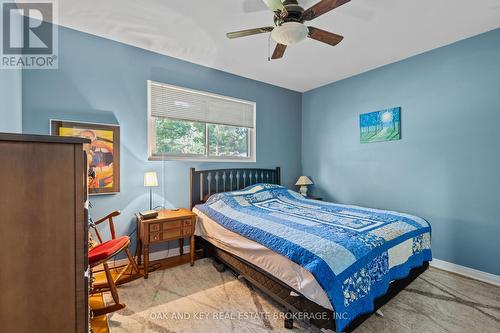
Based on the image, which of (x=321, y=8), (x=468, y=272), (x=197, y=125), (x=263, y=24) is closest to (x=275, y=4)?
(x=321, y=8)

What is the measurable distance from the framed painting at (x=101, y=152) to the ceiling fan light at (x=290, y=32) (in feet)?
7.08

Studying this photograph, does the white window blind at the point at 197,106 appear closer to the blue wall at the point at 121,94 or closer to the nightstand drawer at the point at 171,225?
the blue wall at the point at 121,94

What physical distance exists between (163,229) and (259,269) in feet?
4.21

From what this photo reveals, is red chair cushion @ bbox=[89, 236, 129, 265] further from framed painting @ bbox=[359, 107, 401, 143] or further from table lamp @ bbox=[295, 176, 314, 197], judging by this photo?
framed painting @ bbox=[359, 107, 401, 143]

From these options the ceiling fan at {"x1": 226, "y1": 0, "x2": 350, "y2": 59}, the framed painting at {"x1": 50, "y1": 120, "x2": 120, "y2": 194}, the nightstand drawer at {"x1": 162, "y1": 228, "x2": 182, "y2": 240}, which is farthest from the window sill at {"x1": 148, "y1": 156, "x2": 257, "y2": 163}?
the ceiling fan at {"x1": 226, "y1": 0, "x2": 350, "y2": 59}

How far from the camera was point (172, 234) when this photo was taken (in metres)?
2.76

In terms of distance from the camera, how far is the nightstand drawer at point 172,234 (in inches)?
107

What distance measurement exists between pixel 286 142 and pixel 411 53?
7.65ft

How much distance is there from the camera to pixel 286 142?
15.1 feet

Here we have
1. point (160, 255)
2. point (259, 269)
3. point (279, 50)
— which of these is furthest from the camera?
point (160, 255)

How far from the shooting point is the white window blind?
10.4 ft

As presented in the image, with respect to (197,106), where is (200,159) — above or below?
below

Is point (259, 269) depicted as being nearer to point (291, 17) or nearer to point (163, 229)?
point (163, 229)
